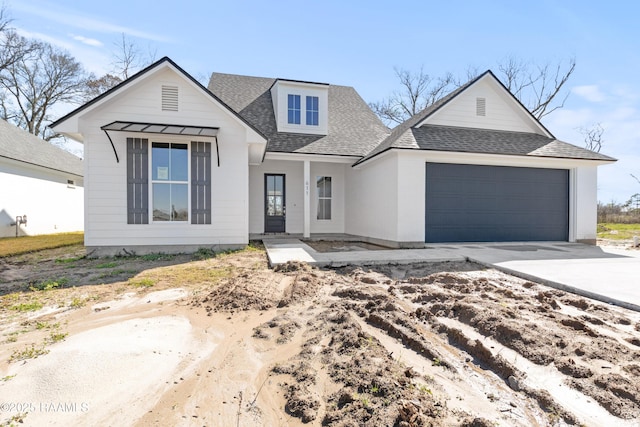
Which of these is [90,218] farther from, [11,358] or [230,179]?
[11,358]

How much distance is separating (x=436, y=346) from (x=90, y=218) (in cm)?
851

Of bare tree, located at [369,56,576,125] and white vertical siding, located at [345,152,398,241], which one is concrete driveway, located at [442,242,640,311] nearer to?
white vertical siding, located at [345,152,398,241]

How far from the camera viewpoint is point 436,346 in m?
2.86

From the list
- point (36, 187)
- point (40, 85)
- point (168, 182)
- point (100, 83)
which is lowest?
point (168, 182)

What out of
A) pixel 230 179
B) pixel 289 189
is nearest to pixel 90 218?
pixel 230 179

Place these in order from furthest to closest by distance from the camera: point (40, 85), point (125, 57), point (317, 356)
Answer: point (40, 85)
point (125, 57)
point (317, 356)

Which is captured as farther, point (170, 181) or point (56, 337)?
point (170, 181)

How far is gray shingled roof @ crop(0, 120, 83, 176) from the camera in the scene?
12246mm

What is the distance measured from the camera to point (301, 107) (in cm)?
1239

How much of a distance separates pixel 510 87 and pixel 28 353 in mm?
31197

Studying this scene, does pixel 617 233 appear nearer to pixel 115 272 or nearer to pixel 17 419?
pixel 115 272

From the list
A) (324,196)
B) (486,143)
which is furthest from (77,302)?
(486,143)

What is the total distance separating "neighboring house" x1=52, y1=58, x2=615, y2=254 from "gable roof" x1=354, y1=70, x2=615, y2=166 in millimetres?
63

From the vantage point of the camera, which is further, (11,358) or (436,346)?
(436,346)
